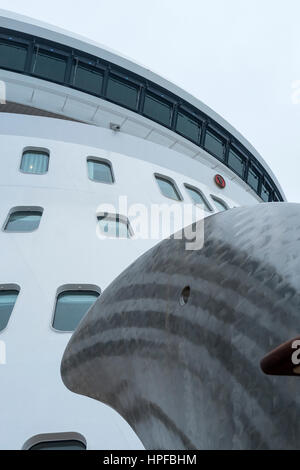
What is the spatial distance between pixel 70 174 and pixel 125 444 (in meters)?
7.05

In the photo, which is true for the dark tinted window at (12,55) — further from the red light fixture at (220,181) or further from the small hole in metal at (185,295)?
the small hole in metal at (185,295)

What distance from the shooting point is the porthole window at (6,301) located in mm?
7486

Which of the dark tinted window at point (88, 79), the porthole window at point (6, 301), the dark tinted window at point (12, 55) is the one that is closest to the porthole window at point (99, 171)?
the porthole window at point (6, 301)

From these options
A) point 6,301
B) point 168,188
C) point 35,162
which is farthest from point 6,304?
point 168,188

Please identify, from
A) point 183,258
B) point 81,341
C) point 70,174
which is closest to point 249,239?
point 183,258

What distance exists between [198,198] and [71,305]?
688 cm

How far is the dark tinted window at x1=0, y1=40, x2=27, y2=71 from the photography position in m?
15.6

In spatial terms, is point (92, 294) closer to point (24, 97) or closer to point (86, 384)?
point (86, 384)

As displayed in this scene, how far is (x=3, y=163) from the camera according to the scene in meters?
11.4

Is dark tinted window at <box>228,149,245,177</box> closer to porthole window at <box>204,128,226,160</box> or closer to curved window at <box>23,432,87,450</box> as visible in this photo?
porthole window at <box>204,128,226,160</box>

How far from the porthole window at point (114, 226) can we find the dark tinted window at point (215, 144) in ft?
30.7

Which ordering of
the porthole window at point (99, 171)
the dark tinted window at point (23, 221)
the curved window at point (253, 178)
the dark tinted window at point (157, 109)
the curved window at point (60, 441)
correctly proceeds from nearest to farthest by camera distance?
the curved window at point (60, 441) → the dark tinted window at point (23, 221) → the porthole window at point (99, 171) → the dark tinted window at point (157, 109) → the curved window at point (253, 178)

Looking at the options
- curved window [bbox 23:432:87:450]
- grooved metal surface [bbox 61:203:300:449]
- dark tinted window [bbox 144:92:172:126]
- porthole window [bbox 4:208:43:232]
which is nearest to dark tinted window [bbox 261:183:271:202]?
dark tinted window [bbox 144:92:172:126]

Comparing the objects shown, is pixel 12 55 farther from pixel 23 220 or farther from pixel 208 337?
pixel 208 337
